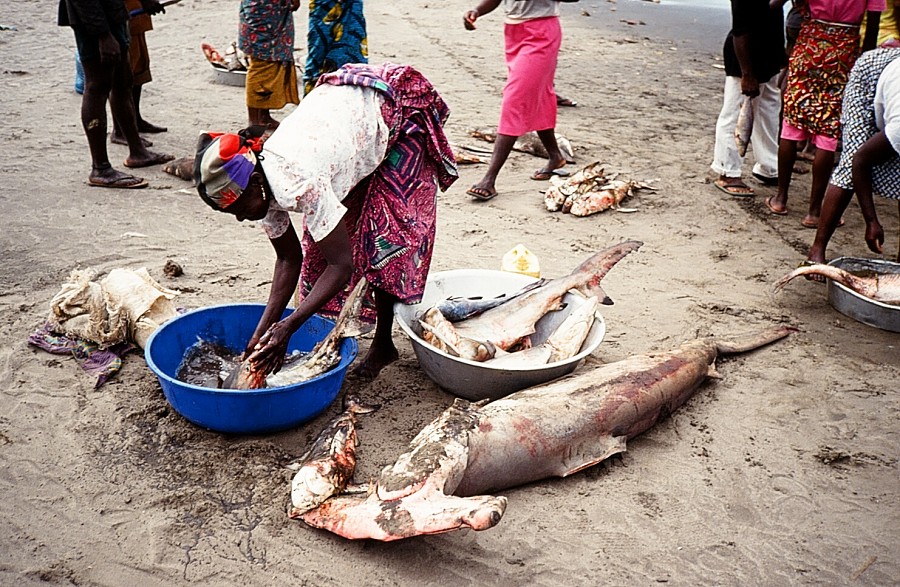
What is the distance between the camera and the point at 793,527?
2656 millimetres

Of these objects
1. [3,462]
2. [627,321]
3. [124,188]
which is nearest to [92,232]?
[124,188]

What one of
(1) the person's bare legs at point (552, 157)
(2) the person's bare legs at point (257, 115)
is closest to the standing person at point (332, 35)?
(2) the person's bare legs at point (257, 115)

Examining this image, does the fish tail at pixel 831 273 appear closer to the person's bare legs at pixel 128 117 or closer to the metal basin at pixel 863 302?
the metal basin at pixel 863 302

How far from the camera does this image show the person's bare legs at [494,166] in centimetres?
553

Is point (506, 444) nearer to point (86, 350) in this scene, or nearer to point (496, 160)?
point (86, 350)

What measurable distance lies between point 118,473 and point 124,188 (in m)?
3.10

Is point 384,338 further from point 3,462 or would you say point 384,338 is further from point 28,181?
point 28,181

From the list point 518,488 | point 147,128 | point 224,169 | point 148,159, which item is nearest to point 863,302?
point 518,488

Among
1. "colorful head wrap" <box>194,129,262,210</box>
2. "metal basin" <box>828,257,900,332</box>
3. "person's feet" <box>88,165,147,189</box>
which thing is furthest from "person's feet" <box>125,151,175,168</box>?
"metal basin" <box>828,257,900,332</box>

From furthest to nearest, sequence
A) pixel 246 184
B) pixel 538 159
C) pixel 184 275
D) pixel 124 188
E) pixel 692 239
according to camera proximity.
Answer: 1. pixel 538 159
2. pixel 124 188
3. pixel 692 239
4. pixel 184 275
5. pixel 246 184

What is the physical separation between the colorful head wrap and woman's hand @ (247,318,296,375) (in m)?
0.48

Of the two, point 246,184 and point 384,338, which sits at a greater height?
point 246,184

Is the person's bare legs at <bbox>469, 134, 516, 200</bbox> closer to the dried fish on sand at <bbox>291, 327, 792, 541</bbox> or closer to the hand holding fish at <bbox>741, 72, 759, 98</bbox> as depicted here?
the hand holding fish at <bbox>741, 72, 759, 98</bbox>

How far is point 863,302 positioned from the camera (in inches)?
154
